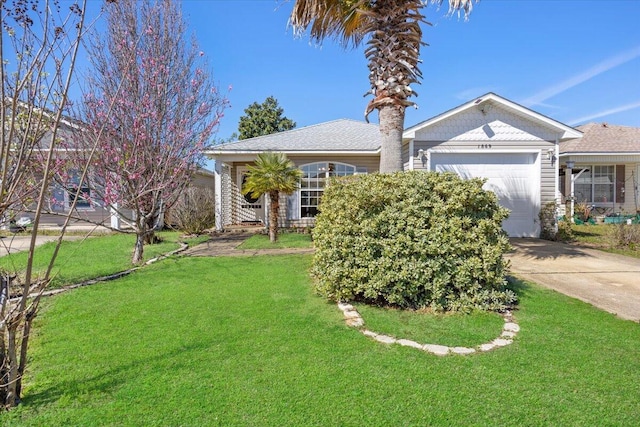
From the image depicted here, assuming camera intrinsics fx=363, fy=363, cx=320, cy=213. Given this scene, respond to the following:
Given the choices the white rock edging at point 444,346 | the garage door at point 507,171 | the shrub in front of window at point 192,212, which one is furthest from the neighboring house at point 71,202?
the garage door at point 507,171

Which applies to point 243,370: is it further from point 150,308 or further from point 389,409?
point 150,308

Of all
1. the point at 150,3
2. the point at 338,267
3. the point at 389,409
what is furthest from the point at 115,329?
the point at 150,3

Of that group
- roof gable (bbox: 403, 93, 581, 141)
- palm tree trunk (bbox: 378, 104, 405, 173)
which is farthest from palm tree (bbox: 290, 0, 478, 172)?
roof gable (bbox: 403, 93, 581, 141)

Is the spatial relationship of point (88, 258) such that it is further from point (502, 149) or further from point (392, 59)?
point (502, 149)

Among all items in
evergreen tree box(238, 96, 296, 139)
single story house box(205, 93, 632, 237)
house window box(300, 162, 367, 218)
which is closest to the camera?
single story house box(205, 93, 632, 237)

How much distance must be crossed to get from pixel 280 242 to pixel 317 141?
17.5 feet

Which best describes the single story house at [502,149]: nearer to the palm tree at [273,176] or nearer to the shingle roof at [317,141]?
the palm tree at [273,176]

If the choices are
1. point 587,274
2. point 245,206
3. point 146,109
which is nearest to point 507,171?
point 587,274

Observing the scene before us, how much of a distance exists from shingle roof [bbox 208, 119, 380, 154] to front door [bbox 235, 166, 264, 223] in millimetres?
1617

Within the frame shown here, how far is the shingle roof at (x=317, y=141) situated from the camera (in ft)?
45.6

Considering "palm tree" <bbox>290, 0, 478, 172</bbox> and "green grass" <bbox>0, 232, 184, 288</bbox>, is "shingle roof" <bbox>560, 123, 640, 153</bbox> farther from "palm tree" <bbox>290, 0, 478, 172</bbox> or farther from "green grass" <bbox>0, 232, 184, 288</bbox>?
"green grass" <bbox>0, 232, 184, 288</bbox>

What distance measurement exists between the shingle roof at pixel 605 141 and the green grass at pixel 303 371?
1627 cm

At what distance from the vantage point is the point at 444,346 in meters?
3.74

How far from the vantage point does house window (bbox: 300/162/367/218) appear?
14.5 meters
